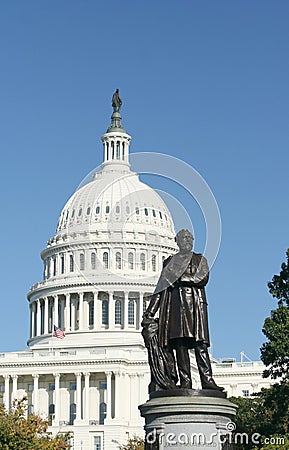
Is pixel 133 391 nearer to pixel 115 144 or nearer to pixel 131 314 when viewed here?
pixel 131 314

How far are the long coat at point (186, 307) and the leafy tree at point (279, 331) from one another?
135 feet

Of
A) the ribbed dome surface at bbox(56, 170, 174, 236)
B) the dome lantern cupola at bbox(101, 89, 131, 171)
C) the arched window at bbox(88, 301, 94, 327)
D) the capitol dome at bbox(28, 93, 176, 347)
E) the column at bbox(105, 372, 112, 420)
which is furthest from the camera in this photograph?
the dome lantern cupola at bbox(101, 89, 131, 171)

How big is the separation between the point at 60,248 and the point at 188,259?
148 metres

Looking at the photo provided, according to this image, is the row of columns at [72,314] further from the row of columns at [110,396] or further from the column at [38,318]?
the row of columns at [110,396]

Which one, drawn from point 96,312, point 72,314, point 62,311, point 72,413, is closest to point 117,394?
point 72,413

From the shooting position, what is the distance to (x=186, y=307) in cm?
2419

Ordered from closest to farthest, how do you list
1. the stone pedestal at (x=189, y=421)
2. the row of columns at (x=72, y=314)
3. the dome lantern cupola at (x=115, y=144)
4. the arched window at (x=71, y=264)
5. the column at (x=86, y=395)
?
the stone pedestal at (x=189, y=421) < the column at (x=86, y=395) < the row of columns at (x=72, y=314) < the arched window at (x=71, y=264) < the dome lantern cupola at (x=115, y=144)

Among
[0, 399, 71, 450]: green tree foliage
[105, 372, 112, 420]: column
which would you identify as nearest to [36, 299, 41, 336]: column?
[105, 372, 112, 420]: column

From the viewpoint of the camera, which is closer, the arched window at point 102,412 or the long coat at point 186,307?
the long coat at point 186,307

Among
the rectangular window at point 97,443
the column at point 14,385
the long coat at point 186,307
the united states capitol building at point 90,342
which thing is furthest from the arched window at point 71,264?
the long coat at point 186,307

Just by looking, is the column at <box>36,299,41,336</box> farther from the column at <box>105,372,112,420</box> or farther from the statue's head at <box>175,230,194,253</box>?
the statue's head at <box>175,230,194,253</box>

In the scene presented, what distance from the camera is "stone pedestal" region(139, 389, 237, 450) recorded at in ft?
75.5

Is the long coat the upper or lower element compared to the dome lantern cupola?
lower

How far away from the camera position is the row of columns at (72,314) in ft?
528
